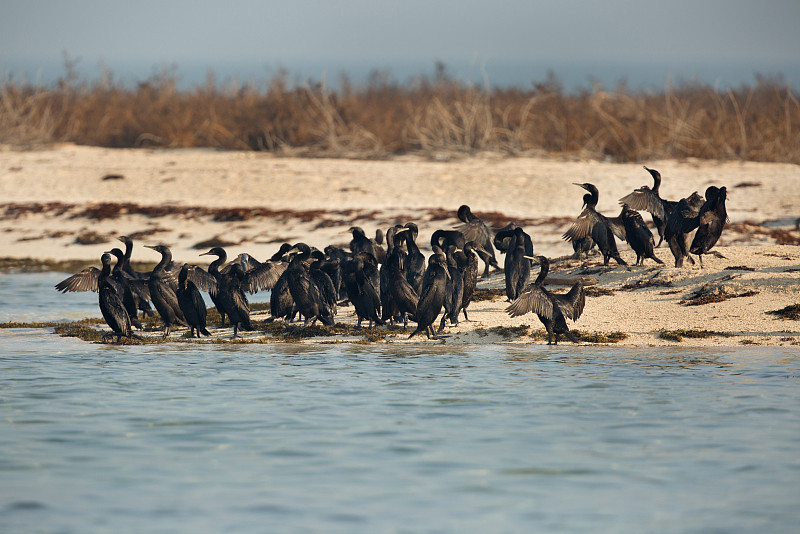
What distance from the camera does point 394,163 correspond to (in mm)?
25797

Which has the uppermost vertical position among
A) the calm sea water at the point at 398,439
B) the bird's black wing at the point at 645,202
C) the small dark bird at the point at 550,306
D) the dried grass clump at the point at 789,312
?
the bird's black wing at the point at 645,202

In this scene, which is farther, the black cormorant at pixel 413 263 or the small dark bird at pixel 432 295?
the black cormorant at pixel 413 263

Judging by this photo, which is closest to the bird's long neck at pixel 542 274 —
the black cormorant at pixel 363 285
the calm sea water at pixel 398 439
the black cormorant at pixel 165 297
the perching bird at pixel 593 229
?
the calm sea water at pixel 398 439

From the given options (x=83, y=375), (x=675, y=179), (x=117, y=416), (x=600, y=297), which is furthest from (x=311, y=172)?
(x=117, y=416)

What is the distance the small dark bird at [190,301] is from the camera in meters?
12.6

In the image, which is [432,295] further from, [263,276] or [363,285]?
[263,276]

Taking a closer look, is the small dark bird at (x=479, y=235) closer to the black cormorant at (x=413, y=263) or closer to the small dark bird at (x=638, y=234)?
the black cormorant at (x=413, y=263)

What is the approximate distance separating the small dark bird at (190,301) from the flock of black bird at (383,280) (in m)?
0.01

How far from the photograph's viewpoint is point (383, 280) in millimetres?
13492

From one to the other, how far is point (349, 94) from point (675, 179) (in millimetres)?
13656

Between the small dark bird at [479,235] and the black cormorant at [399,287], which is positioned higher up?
the small dark bird at [479,235]

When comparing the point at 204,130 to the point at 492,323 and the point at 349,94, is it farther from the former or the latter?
the point at 492,323

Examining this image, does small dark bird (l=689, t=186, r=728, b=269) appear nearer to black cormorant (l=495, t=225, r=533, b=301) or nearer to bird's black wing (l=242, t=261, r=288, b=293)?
black cormorant (l=495, t=225, r=533, b=301)

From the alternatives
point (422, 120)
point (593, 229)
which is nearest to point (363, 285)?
point (593, 229)
